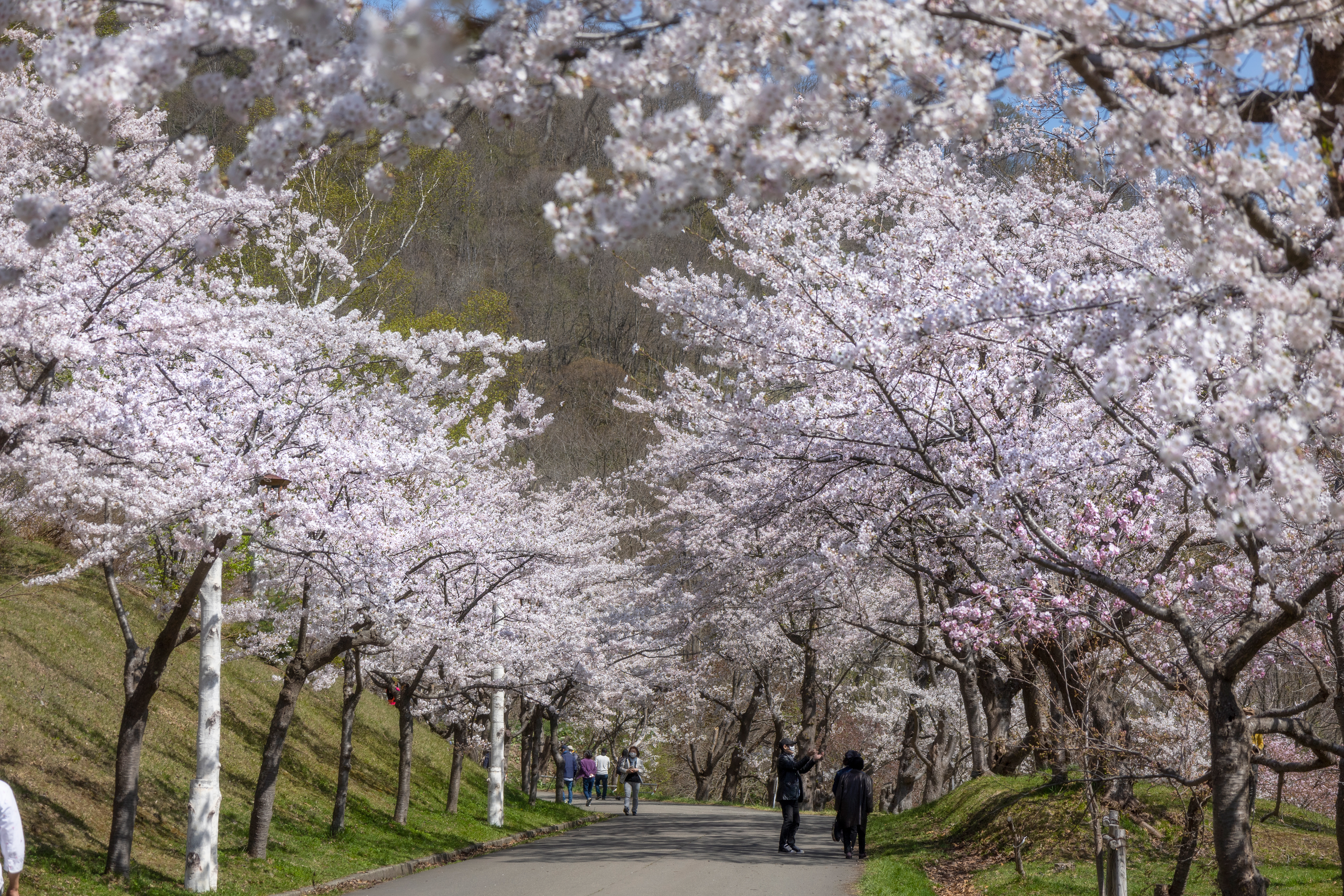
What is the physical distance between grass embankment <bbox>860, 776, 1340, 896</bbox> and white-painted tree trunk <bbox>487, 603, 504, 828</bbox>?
260 inches

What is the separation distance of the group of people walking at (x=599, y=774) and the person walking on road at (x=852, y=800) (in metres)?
11.2

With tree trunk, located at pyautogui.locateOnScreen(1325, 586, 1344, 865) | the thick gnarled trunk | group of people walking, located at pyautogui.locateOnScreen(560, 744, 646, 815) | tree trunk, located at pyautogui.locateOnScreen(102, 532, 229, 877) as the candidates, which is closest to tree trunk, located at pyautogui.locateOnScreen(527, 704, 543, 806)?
group of people walking, located at pyautogui.locateOnScreen(560, 744, 646, 815)

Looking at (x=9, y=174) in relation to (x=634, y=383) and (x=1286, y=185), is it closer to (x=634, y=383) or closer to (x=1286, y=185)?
(x=1286, y=185)

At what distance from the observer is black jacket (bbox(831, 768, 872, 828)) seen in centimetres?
1520

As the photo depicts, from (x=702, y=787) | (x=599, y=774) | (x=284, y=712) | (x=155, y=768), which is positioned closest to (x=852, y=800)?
(x=284, y=712)

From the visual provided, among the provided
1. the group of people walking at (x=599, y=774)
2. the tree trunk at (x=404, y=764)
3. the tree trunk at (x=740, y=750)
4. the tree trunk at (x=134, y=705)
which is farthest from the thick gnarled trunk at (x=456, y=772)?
the tree trunk at (x=740, y=750)

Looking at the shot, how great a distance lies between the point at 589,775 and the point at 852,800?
2103 cm

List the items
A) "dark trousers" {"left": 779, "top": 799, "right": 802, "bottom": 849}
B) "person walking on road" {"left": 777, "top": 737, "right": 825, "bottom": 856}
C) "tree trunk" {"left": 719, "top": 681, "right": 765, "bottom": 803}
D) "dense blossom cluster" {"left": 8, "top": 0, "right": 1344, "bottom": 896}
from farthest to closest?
"tree trunk" {"left": 719, "top": 681, "right": 765, "bottom": 803} < "dark trousers" {"left": 779, "top": 799, "right": 802, "bottom": 849} < "person walking on road" {"left": 777, "top": 737, "right": 825, "bottom": 856} < "dense blossom cluster" {"left": 8, "top": 0, "right": 1344, "bottom": 896}

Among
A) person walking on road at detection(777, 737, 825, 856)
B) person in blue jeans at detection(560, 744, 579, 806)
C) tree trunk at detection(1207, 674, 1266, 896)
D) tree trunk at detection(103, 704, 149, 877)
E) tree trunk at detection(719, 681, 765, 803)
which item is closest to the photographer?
tree trunk at detection(1207, 674, 1266, 896)

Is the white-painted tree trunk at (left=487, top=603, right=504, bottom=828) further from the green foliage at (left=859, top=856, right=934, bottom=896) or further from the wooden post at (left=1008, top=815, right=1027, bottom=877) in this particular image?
the wooden post at (left=1008, top=815, right=1027, bottom=877)

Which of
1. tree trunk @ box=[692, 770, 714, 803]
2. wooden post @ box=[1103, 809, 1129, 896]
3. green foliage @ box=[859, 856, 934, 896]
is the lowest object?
tree trunk @ box=[692, 770, 714, 803]

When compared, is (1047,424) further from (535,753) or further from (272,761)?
(535,753)

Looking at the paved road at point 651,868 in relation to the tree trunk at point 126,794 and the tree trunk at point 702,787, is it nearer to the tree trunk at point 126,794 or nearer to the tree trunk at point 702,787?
the tree trunk at point 126,794

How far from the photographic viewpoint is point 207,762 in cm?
1030
